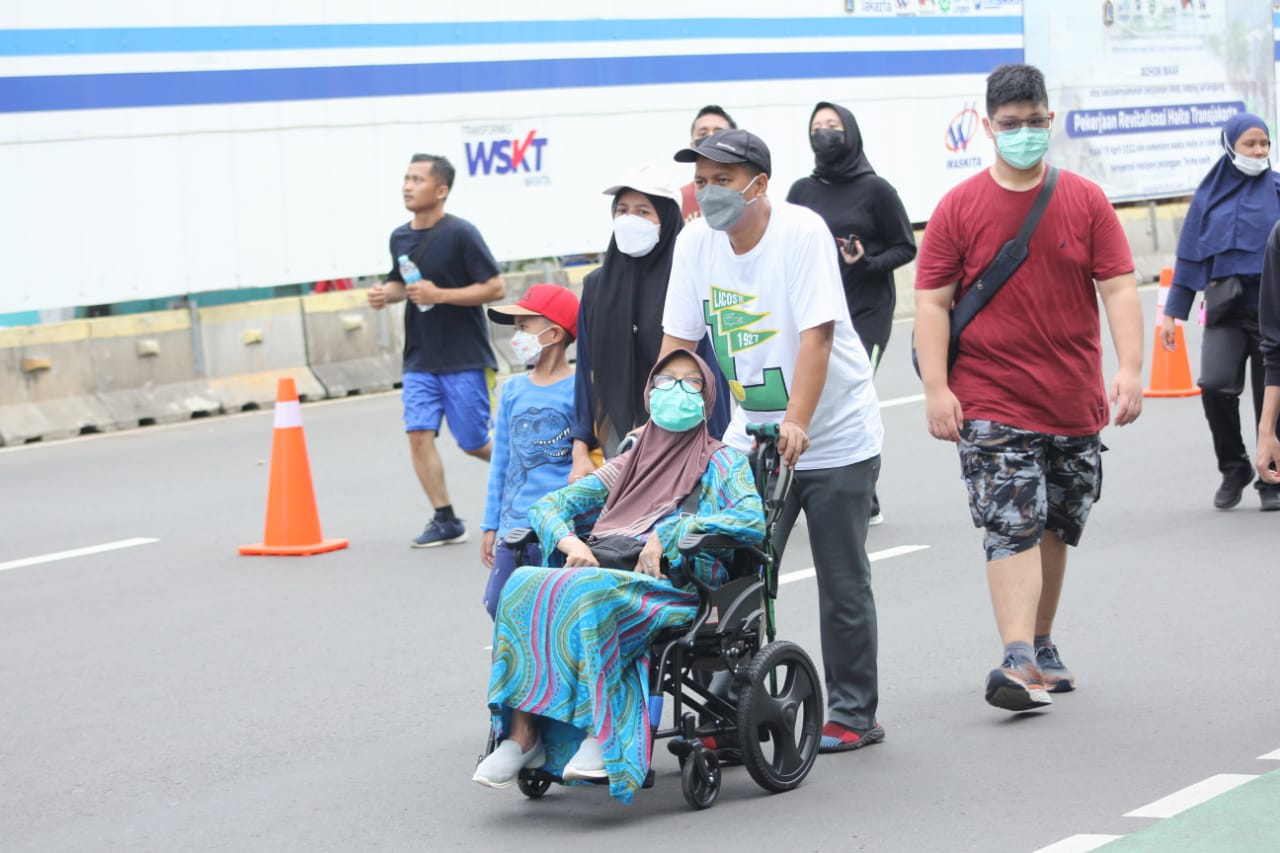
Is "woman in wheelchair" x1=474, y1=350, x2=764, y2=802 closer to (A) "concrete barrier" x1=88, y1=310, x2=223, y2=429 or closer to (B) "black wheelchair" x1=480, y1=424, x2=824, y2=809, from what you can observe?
(B) "black wheelchair" x1=480, y1=424, x2=824, y2=809

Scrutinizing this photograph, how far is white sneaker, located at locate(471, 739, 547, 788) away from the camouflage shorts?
68.1 inches

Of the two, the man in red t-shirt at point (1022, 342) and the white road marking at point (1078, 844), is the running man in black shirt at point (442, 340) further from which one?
the white road marking at point (1078, 844)

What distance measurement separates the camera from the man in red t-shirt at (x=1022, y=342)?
6.48 meters

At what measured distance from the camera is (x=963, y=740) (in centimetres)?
643

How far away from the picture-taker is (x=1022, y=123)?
21.2 feet

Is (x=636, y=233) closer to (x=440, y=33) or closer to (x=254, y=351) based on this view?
(x=254, y=351)

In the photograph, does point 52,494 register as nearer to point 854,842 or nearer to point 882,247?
point 882,247

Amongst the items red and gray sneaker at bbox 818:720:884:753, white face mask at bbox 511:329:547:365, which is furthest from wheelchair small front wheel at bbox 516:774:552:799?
white face mask at bbox 511:329:547:365

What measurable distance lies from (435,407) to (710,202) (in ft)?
15.9

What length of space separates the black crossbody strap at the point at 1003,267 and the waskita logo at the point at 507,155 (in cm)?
1262

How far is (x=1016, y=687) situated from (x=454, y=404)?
490cm

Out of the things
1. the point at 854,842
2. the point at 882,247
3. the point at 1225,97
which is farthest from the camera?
the point at 1225,97

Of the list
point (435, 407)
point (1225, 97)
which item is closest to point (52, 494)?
point (435, 407)

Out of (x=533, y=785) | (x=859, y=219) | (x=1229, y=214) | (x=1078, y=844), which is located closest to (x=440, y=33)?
(x=859, y=219)
